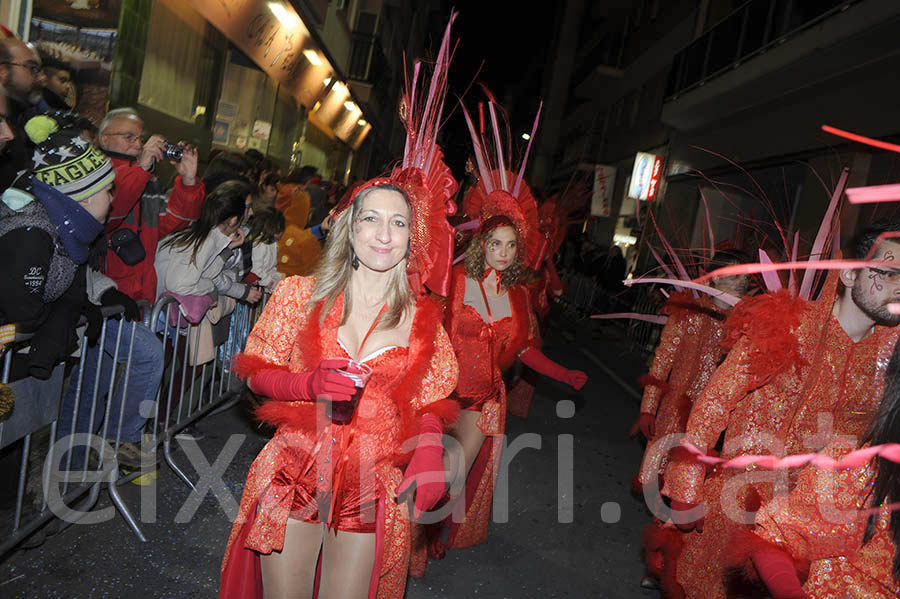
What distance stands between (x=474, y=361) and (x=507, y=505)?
5.17ft

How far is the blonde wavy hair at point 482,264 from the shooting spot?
14.6ft

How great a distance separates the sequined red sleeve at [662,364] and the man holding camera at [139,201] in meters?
3.46

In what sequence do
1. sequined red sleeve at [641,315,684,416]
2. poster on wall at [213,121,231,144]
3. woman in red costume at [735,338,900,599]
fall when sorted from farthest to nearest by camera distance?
1. poster on wall at [213,121,231,144]
2. sequined red sleeve at [641,315,684,416]
3. woman in red costume at [735,338,900,599]

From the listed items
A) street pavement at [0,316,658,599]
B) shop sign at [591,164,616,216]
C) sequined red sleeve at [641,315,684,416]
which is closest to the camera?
street pavement at [0,316,658,599]

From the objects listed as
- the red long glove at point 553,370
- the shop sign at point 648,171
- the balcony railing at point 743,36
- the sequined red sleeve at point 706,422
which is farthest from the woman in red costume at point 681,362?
the shop sign at point 648,171

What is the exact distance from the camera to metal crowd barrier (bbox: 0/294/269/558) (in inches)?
124

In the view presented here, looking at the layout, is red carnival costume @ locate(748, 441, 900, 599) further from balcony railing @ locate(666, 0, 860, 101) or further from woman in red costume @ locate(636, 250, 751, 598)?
balcony railing @ locate(666, 0, 860, 101)

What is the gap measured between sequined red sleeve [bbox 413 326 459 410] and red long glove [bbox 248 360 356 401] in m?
0.48

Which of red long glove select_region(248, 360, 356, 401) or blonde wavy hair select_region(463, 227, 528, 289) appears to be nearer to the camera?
red long glove select_region(248, 360, 356, 401)

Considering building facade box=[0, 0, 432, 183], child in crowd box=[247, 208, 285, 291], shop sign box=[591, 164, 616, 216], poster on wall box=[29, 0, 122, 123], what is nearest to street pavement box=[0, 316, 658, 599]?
child in crowd box=[247, 208, 285, 291]

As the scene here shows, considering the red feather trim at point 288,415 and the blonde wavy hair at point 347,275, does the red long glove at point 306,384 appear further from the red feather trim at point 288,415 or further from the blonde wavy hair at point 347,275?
the blonde wavy hair at point 347,275

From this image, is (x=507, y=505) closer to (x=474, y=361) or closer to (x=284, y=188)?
(x=474, y=361)

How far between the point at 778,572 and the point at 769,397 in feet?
4.11

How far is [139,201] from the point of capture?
443 centimetres
